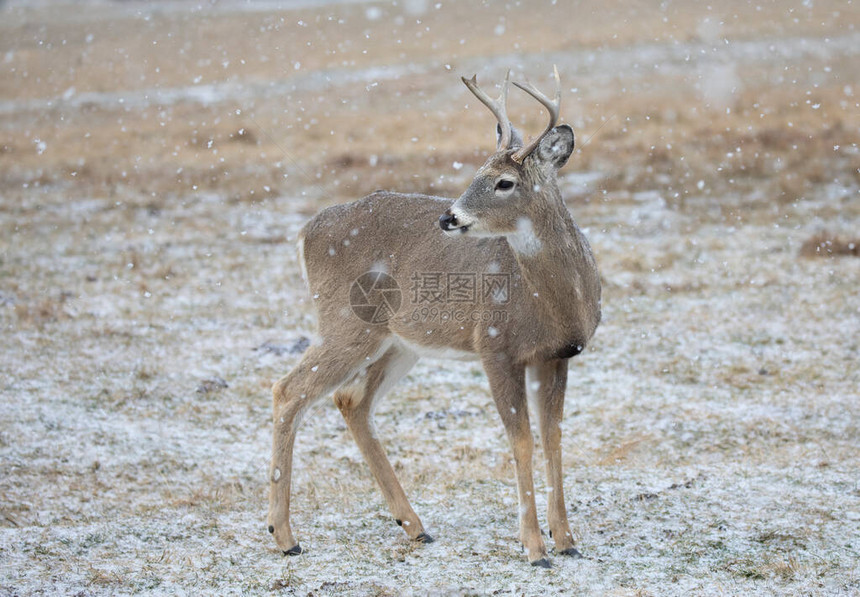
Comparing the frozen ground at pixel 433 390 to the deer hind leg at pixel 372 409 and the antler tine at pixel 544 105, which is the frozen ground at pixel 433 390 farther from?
the antler tine at pixel 544 105

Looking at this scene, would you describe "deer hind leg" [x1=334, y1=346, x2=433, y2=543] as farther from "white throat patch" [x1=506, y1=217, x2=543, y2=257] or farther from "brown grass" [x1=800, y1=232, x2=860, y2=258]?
"brown grass" [x1=800, y1=232, x2=860, y2=258]

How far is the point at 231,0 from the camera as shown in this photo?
6341 centimetres

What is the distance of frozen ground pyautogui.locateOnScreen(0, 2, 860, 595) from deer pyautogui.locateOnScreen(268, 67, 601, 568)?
1.71 ft

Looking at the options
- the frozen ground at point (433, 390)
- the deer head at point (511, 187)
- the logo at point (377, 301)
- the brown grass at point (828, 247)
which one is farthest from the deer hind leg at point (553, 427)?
the brown grass at point (828, 247)

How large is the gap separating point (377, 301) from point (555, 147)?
1.41 m

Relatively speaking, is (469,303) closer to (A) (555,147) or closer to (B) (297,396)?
(A) (555,147)

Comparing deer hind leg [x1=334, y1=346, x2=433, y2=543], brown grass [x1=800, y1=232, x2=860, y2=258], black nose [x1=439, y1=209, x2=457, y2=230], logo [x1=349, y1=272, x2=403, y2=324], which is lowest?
brown grass [x1=800, y1=232, x2=860, y2=258]

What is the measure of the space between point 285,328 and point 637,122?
52.4 feet

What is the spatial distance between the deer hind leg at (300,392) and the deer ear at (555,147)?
59.5 inches

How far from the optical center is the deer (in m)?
4.98

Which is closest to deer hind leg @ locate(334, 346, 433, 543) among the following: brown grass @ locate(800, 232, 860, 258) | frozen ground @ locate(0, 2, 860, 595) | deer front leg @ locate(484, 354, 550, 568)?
frozen ground @ locate(0, 2, 860, 595)

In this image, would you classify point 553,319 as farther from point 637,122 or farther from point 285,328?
point 637,122

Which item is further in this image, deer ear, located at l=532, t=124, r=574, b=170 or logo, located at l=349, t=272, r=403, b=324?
logo, located at l=349, t=272, r=403, b=324

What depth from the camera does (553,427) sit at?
521 cm
